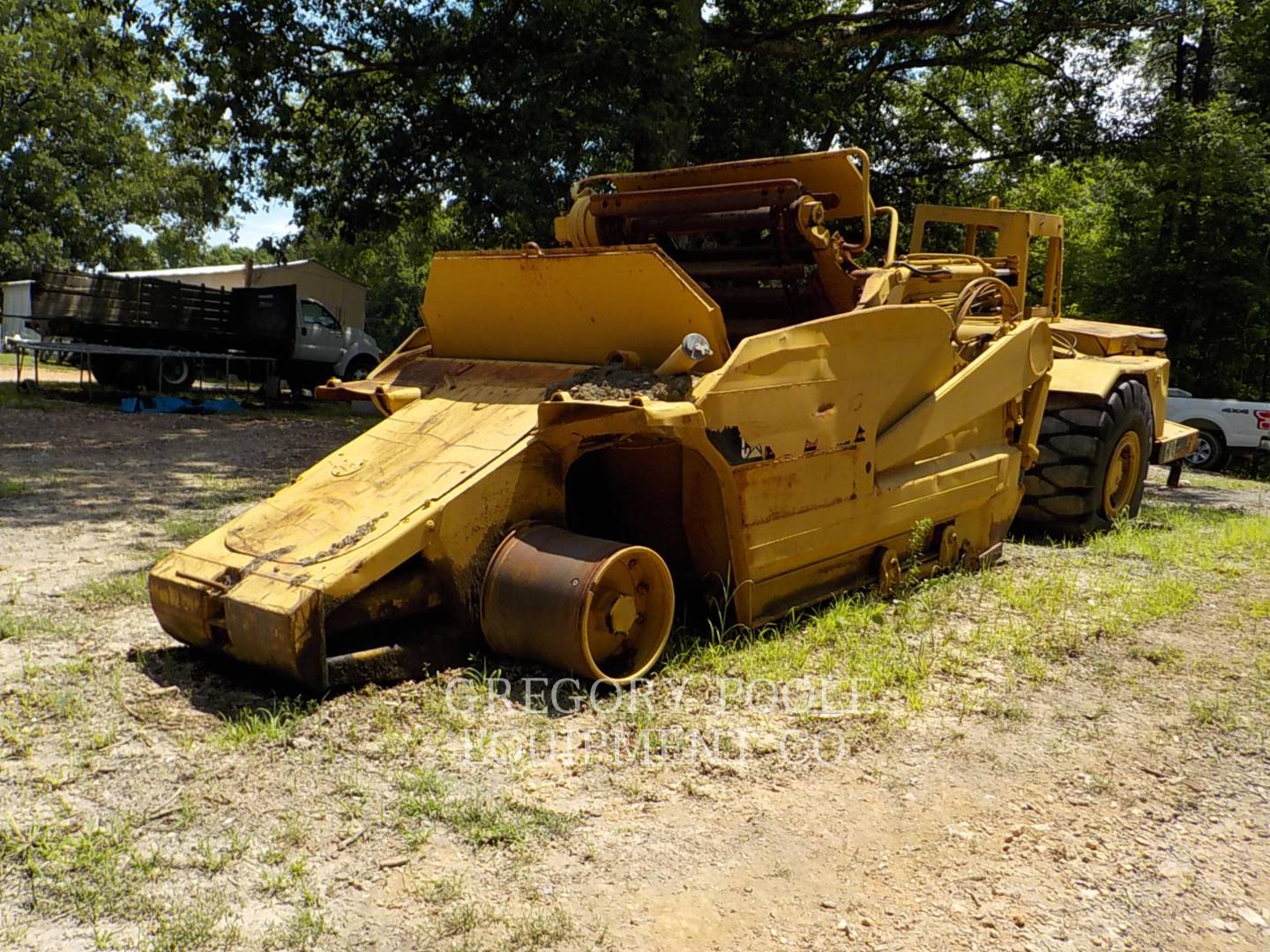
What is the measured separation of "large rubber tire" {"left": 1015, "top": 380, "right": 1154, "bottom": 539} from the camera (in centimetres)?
775

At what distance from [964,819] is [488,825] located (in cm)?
142

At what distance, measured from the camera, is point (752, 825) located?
350cm

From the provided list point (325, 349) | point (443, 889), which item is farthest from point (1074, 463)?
point (325, 349)

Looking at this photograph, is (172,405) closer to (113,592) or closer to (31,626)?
(113,592)

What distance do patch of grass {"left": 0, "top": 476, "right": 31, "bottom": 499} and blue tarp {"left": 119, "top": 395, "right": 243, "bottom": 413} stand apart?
6.18m

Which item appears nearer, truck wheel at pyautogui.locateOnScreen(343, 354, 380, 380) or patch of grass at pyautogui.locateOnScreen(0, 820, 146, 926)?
patch of grass at pyautogui.locateOnScreen(0, 820, 146, 926)

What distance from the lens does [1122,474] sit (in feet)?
27.7

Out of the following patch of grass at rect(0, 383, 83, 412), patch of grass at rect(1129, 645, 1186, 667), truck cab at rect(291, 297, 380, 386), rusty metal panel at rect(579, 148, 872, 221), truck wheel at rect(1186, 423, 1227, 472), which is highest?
rusty metal panel at rect(579, 148, 872, 221)

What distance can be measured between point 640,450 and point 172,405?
12.3m

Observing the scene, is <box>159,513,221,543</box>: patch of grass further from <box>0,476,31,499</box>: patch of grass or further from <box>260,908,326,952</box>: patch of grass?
<box>260,908,326,952</box>: patch of grass

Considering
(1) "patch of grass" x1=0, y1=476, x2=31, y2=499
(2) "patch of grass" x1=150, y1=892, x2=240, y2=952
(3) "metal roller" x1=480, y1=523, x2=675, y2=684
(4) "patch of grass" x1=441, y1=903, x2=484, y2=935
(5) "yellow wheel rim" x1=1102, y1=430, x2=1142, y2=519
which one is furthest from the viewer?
(1) "patch of grass" x1=0, y1=476, x2=31, y2=499

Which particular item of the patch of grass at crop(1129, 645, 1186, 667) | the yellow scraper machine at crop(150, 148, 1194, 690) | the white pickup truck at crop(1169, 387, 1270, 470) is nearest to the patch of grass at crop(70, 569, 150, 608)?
the yellow scraper machine at crop(150, 148, 1194, 690)

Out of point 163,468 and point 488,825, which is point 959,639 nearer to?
point 488,825

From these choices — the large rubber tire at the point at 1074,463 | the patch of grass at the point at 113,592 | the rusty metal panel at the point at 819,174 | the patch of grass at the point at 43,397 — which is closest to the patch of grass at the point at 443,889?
the patch of grass at the point at 113,592
